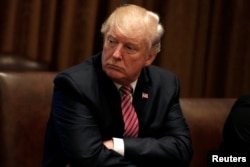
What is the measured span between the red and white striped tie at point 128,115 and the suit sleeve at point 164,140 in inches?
2.0

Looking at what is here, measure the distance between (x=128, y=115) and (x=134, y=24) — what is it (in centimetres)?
38

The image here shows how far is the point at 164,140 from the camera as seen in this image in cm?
204

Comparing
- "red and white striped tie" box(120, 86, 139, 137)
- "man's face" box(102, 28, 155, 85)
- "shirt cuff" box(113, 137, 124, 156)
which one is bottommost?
"shirt cuff" box(113, 137, 124, 156)

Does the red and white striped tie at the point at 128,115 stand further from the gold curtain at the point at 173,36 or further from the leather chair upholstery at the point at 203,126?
the gold curtain at the point at 173,36

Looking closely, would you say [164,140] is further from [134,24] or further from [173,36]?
[173,36]

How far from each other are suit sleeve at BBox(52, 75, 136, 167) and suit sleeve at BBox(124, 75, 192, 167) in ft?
0.23

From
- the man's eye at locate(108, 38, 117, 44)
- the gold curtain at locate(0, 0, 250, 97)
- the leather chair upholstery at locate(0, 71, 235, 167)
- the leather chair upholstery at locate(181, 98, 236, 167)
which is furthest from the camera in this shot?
the gold curtain at locate(0, 0, 250, 97)

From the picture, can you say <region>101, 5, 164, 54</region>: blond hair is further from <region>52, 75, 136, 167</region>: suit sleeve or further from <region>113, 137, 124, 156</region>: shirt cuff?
<region>113, 137, 124, 156</region>: shirt cuff

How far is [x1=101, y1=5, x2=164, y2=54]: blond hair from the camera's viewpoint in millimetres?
1888

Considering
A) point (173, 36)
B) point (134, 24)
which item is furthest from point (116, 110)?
point (173, 36)

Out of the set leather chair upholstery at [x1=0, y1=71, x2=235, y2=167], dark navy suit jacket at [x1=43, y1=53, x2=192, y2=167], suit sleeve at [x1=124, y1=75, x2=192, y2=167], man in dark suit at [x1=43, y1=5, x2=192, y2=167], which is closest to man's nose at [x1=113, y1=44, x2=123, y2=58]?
man in dark suit at [x1=43, y1=5, x2=192, y2=167]

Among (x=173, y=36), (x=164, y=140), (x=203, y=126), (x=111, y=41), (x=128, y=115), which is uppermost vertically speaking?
(x=111, y=41)

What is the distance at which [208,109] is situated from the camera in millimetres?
2666

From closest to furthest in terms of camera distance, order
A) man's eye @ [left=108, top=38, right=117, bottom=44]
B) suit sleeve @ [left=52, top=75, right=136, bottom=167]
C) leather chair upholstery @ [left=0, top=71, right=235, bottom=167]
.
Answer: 1. suit sleeve @ [left=52, top=75, right=136, bottom=167]
2. man's eye @ [left=108, top=38, right=117, bottom=44]
3. leather chair upholstery @ [left=0, top=71, right=235, bottom=167]
